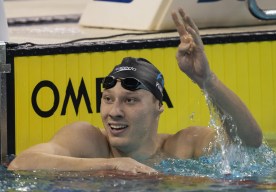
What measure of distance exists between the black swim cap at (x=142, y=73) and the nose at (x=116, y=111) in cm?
14

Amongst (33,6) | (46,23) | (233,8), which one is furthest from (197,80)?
(33,6)

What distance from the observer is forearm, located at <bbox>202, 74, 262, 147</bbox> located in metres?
3.72

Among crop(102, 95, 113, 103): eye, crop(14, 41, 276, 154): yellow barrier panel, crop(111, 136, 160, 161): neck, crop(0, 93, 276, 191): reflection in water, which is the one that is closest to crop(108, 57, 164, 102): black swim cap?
crop(102, 95, 113, 103): eye

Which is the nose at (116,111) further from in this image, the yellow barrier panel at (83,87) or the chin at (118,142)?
the yellow barrier panel at (83,87)

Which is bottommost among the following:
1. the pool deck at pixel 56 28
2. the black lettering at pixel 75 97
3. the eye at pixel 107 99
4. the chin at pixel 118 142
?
the chin at pixel 118 142

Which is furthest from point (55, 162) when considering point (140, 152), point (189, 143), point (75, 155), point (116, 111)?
point (189, 143)

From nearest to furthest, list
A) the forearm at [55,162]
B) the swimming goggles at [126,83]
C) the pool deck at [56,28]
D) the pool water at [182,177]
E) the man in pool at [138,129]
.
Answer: the pool water at [182,177] < the man in pool at [138,129] < the forearm at [55,162] < the swimming goggles at [126,83] < the pool deck at [56,28]

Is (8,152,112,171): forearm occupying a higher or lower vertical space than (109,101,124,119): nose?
lower

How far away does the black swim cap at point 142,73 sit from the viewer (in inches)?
156

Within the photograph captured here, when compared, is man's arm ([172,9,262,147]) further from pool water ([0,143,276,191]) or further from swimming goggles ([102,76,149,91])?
swimming goggles ([102,76,149,91])

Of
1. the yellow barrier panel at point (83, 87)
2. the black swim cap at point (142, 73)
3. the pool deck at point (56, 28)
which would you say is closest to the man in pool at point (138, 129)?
the black swim cap at point (142, 73)

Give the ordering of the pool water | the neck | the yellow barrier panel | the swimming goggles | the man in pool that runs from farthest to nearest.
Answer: the yellow barrier panel → the neck → the swimming goggles → the man in pool → the pool water

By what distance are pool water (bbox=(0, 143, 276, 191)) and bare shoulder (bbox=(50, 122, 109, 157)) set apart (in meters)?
0.19

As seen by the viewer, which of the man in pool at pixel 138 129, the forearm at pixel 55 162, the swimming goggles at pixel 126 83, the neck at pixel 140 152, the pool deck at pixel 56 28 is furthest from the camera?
the pool deck at pixel 56 28
